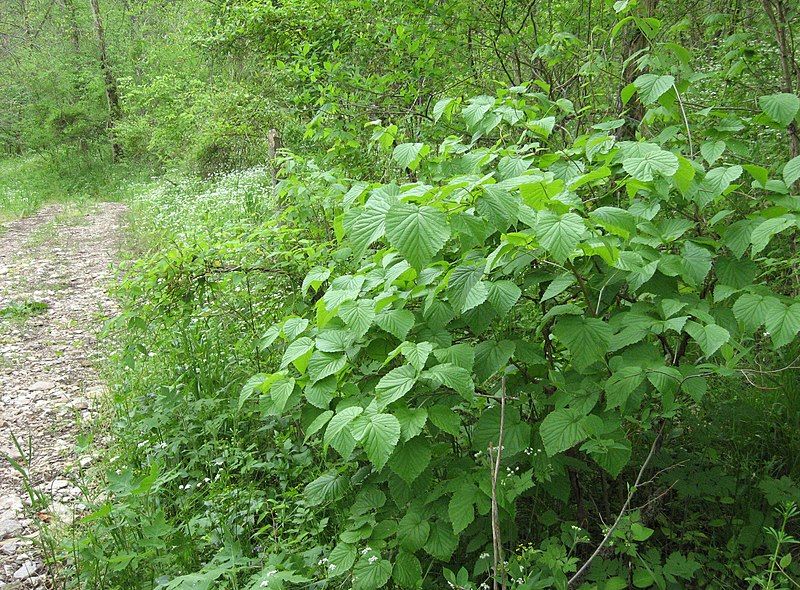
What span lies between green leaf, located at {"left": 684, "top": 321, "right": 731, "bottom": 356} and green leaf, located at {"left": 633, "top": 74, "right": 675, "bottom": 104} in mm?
1066

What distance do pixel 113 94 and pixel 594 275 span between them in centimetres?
2496

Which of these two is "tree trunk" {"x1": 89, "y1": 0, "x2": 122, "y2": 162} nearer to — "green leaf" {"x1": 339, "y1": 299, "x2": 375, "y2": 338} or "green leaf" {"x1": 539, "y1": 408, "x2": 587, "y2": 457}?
"green leaf" {"x1": 339, "y1": 299, "x2": 375, "y2": 338}

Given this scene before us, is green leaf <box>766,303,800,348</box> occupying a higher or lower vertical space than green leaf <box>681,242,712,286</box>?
lower

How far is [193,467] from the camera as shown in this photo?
4.16 meters

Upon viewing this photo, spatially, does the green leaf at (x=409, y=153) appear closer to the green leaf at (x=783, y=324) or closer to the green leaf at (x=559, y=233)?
the green leaf at (x=559, y=233)

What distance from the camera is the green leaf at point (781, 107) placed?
2.59m

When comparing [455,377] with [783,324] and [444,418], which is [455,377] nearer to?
[444,418]

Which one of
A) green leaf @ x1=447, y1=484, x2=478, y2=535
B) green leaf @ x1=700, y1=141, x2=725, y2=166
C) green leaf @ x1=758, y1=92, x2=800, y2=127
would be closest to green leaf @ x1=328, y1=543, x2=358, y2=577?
green leaf @ x1=447, y1=484, x2=478, y2=535

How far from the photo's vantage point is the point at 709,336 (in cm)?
218

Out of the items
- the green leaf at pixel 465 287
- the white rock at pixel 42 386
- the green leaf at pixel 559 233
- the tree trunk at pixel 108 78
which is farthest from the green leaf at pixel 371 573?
the tree trunk at pixel 108 78

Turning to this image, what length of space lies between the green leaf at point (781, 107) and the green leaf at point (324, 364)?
2.12m

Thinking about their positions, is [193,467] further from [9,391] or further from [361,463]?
[9,391]

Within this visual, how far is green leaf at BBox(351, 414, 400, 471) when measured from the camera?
7.48 feet

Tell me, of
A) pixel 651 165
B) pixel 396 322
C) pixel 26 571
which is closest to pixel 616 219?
pixel 651 165
